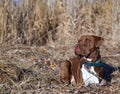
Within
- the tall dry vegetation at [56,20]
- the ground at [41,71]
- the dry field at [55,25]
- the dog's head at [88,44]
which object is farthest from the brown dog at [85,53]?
the tall dry vegetation at [56,20]

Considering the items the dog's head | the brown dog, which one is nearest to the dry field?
the brown dog

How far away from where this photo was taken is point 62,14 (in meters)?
11.0

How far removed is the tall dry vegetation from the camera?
10.6 meters

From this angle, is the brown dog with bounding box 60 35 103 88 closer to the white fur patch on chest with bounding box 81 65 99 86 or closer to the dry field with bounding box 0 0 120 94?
the white fur patch on chest with bounding box 81 65 99 86

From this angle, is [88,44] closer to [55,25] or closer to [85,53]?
[85,53]

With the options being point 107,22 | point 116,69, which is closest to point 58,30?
point 107,22

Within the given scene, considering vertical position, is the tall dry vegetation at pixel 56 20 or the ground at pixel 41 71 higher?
the tall dry vegetation at pixel 56 20

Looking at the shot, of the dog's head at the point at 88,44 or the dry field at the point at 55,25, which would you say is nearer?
the dog's head at the point at 88,44

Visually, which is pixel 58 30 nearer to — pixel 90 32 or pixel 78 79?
pixel 90 32

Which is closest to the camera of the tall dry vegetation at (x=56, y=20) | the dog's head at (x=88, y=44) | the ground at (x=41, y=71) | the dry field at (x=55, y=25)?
the ground at (x=41, y=71)

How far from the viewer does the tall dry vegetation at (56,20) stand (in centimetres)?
1059

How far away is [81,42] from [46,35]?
438cm

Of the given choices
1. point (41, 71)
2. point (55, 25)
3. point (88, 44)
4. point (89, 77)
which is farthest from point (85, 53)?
point (55, 25)

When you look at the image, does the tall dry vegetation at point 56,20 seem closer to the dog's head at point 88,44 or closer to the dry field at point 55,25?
the dry field at point 55,25
